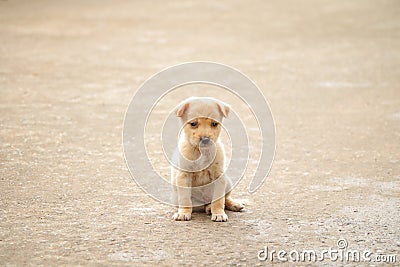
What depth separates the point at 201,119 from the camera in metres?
4.68

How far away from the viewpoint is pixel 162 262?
13.6 ft

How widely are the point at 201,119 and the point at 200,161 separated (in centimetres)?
30

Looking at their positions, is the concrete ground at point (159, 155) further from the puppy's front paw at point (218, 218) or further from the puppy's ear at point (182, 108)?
the puppy's ear at point (182, 108)

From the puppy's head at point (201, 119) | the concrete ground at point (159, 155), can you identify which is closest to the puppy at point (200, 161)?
the puppy's head at point (201, 119)

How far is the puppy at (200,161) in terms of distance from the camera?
4684 mm

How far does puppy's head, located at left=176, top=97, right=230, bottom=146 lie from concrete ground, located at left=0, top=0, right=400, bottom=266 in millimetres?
608

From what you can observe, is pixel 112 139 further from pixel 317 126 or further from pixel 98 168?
pixel 317 126

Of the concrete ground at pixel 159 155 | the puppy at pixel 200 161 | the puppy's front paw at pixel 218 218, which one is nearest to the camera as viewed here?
the concrete ground at pixel 159 155

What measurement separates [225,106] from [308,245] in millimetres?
1090

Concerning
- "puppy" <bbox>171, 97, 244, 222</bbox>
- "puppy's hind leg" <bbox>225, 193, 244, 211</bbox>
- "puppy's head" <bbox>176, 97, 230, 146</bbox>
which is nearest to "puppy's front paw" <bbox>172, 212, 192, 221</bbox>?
"puppy" <bbox>171, 97, 244, 222</bbox>

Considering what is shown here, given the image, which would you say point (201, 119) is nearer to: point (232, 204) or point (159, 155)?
point (232, 204)

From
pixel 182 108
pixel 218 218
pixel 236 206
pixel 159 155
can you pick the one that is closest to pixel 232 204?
pixel 236 206

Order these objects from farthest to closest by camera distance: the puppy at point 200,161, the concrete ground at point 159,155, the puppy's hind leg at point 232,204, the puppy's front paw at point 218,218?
1. the puppy's hind leg at point 232,204
2. the puppy's front paw at point 218,218
3. the puppy at point 200,161
4. the concrete ground at point 159,155

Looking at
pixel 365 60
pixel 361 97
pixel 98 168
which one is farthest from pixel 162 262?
pixel 365 60
